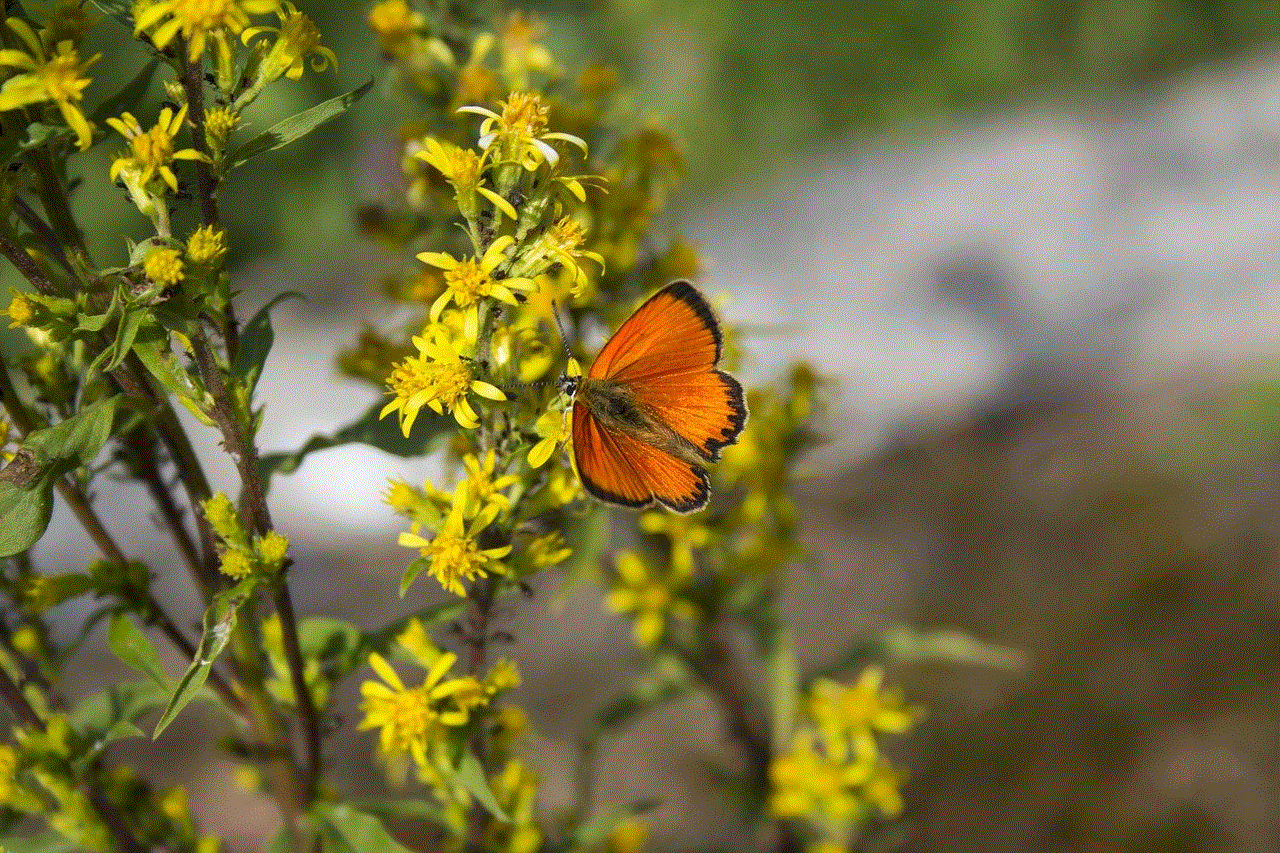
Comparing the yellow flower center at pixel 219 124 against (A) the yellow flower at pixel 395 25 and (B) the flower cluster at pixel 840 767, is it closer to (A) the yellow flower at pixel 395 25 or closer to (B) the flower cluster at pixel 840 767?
(A) the yellow flower at pixel 395 25

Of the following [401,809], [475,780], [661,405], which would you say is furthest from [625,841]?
[661,405]

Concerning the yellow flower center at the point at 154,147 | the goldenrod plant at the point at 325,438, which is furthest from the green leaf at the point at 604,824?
the yellow flower center at the point at 154,147

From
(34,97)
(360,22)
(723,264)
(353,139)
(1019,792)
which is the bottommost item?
(1019,792)

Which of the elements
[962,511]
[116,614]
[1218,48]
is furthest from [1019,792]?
[1218,48]

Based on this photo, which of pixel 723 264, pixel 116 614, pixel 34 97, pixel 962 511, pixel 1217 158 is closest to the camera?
pixel 34 97

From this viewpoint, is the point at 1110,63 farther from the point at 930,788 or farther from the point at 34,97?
the point at 34,97

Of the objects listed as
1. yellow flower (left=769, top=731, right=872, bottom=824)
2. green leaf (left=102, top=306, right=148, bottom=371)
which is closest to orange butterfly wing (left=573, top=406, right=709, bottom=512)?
green leaf (left=102, top=306, right=148, bottom=371)
